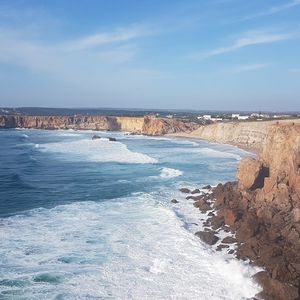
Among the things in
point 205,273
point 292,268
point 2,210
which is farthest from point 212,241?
point 2,210

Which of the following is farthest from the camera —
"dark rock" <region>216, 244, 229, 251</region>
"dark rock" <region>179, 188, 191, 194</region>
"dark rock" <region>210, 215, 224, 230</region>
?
"dark rock" <region>179, 188, 191, 194</region>

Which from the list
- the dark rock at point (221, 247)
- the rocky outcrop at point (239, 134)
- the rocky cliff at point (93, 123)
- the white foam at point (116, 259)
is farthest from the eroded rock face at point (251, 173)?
the rocky cliff at point (93, 123)

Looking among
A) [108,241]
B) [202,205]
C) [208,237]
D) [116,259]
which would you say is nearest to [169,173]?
[202,205]

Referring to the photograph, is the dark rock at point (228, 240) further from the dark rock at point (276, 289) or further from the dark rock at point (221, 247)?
the dark rock at point (276, 289)

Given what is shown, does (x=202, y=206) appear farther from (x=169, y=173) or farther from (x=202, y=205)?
(x=169, y=173)

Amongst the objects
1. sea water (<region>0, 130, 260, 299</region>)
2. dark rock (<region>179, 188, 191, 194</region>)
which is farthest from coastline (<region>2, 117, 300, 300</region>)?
dark rock (<region>179, 188, 191, 194</region>)

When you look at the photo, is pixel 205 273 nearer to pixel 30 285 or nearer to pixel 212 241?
pixel 212 241

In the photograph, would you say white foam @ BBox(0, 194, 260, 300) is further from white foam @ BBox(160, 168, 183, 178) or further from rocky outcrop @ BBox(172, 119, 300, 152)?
rocky outcrop @ BBox(172, 119, 300, 152)
